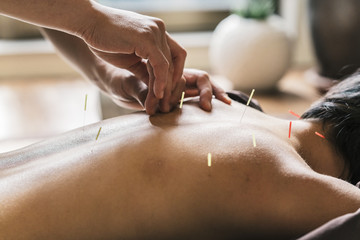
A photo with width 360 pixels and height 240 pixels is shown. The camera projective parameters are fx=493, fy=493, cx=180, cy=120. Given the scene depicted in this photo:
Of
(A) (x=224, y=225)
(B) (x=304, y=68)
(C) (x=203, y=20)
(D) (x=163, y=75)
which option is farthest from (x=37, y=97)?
(A) (x=224, y=225)

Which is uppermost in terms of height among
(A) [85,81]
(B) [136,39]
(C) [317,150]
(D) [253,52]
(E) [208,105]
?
(B) [136,39]

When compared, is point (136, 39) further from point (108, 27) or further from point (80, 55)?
point (80, 55)

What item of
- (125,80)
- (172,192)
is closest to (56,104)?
(125,80)

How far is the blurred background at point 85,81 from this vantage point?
2919 mm

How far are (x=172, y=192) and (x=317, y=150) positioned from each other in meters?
0.47

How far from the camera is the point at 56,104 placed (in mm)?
3223

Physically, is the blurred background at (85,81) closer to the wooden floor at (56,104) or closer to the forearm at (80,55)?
the wooden floor at (56,104)

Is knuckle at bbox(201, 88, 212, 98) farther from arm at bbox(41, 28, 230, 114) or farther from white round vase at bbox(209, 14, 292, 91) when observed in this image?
white round vase at bbox(209, 14, 292, 91)

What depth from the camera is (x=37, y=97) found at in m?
3.40

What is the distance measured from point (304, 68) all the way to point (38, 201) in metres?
3.43

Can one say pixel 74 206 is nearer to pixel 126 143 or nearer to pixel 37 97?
pixel 126 143

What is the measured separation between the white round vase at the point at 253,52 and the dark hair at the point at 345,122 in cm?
198

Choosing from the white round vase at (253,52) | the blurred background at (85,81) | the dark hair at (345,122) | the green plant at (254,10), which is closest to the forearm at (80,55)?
the dark hair at (345,122)

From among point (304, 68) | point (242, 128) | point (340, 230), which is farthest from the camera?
point (304, 68)
